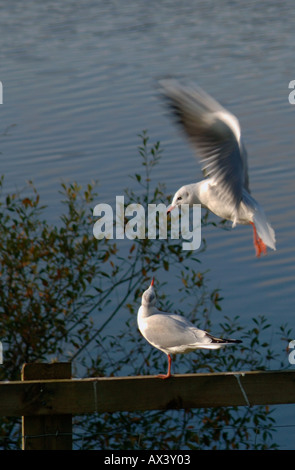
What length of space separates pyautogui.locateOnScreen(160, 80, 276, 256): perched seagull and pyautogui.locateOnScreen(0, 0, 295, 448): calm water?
263 millimetres

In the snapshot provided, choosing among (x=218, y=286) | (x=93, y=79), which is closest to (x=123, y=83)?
(x=93, y=79)

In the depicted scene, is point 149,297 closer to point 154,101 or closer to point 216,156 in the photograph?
point 216,156

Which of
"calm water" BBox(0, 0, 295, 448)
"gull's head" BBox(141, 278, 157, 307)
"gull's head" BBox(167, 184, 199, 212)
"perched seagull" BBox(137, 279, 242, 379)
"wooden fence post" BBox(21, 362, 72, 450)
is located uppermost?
"calm water" BBox(0, 0, 295, 448)

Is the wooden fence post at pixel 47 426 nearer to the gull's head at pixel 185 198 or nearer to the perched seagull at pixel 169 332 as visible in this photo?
the perched seagull at pixel 169 332

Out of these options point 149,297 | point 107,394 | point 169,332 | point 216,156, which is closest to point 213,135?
point 216,156

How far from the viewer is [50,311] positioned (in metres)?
6.21

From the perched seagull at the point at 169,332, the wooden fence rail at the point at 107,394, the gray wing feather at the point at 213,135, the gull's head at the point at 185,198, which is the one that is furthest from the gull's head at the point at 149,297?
the gray wing feather at the point at 213,135

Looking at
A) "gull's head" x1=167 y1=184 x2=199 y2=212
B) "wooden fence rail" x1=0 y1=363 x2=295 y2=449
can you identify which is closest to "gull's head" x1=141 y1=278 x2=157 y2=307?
"wooden fence rail" x1=0 y1=363 x2=295 y2=449

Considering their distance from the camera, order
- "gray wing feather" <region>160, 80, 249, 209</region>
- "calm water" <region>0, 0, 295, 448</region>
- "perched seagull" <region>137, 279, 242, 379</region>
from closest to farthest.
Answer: "perched seagull" <region>137, 279, 242, 379</region> < "gray wing feather" <region>160, 80, 249, 209</region> < "calm water" <region>0, 0, 295, 448</region>

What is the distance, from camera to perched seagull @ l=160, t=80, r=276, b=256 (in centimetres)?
630

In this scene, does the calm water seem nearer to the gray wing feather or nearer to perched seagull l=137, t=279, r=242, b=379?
the gray wing feather

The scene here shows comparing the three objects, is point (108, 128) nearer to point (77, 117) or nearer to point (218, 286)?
point (77, 117)

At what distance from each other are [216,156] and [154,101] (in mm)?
9369

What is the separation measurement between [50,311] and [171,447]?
3.70ft
